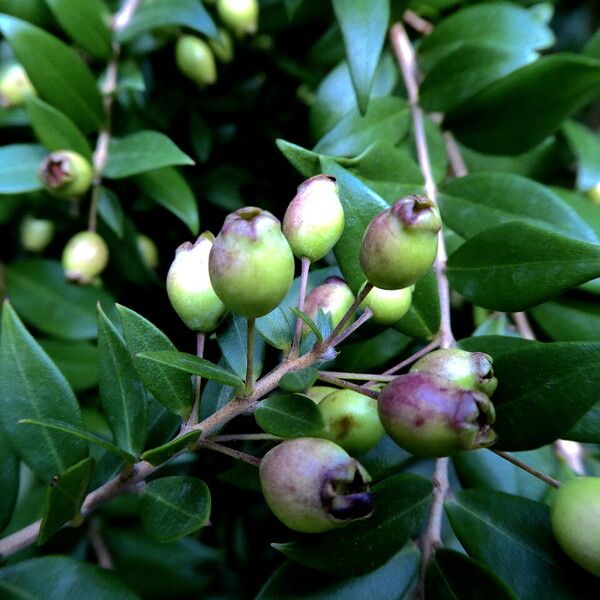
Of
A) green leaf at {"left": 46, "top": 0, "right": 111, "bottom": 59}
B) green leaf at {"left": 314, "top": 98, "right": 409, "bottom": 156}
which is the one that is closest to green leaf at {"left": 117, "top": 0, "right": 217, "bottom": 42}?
green leaf at {"left": 46, "top": 0, "right": 111, "bottom": 59}

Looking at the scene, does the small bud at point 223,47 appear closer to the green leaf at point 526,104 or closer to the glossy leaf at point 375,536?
the green leaf at point 526,104

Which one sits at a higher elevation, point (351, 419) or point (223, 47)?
point (223, 47)

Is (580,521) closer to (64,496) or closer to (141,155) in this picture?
(64,496)

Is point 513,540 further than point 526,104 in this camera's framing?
No

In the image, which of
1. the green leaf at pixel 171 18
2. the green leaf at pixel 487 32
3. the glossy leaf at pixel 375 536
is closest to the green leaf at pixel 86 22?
the green leaf at pixel 171 18

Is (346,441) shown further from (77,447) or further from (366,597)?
(77,447)

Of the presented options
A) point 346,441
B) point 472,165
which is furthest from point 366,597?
point 472,165

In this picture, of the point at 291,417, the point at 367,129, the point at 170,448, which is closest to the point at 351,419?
the point at 291,417
